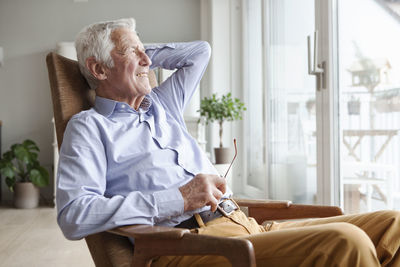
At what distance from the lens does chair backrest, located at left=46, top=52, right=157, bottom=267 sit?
1.25 meters

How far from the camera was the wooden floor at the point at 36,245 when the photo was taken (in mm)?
2578

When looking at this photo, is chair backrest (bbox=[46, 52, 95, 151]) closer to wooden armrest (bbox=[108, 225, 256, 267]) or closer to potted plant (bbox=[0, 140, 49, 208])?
wooden armrest (bbox=[108, 225, 256, 267])

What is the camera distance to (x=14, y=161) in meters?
5.07

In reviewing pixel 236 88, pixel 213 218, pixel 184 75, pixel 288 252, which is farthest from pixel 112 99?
pixel 236 88

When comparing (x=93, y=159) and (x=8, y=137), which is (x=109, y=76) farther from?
A: (x=8, y=137)

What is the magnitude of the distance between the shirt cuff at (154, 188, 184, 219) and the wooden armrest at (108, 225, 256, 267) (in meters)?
0.09

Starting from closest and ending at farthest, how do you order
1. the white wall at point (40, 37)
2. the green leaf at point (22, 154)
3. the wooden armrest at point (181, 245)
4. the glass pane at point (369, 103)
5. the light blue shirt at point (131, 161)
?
the wooden armrest at point (181, 245) → the light blue shirt at point (131, 161) → the glass pane at point (369, 103) → the green leaf at point (22, 154) → the white wall at point (40, 37)

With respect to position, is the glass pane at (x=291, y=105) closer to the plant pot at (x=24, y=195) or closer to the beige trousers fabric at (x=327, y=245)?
the beige trousers fabric at (x=327, y=245)

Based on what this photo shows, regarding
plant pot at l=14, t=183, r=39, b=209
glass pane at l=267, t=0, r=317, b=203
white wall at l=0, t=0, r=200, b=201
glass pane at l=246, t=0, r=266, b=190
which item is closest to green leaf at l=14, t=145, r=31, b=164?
plant pot at l=14, t=183, r=39, b=209

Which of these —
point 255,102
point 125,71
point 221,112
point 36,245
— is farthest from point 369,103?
point 36,245

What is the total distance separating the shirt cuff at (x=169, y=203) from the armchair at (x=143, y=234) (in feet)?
0.31

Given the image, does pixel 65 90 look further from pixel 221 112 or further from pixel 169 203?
pixel 221 112

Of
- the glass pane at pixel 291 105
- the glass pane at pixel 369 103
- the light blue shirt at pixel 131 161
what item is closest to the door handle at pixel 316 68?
the glass pane at pixel 369 103

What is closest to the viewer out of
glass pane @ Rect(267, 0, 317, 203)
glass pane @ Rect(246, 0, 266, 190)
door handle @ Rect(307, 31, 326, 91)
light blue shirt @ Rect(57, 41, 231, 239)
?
light blue shirt @ Rect(57, 41, 231, 239)
